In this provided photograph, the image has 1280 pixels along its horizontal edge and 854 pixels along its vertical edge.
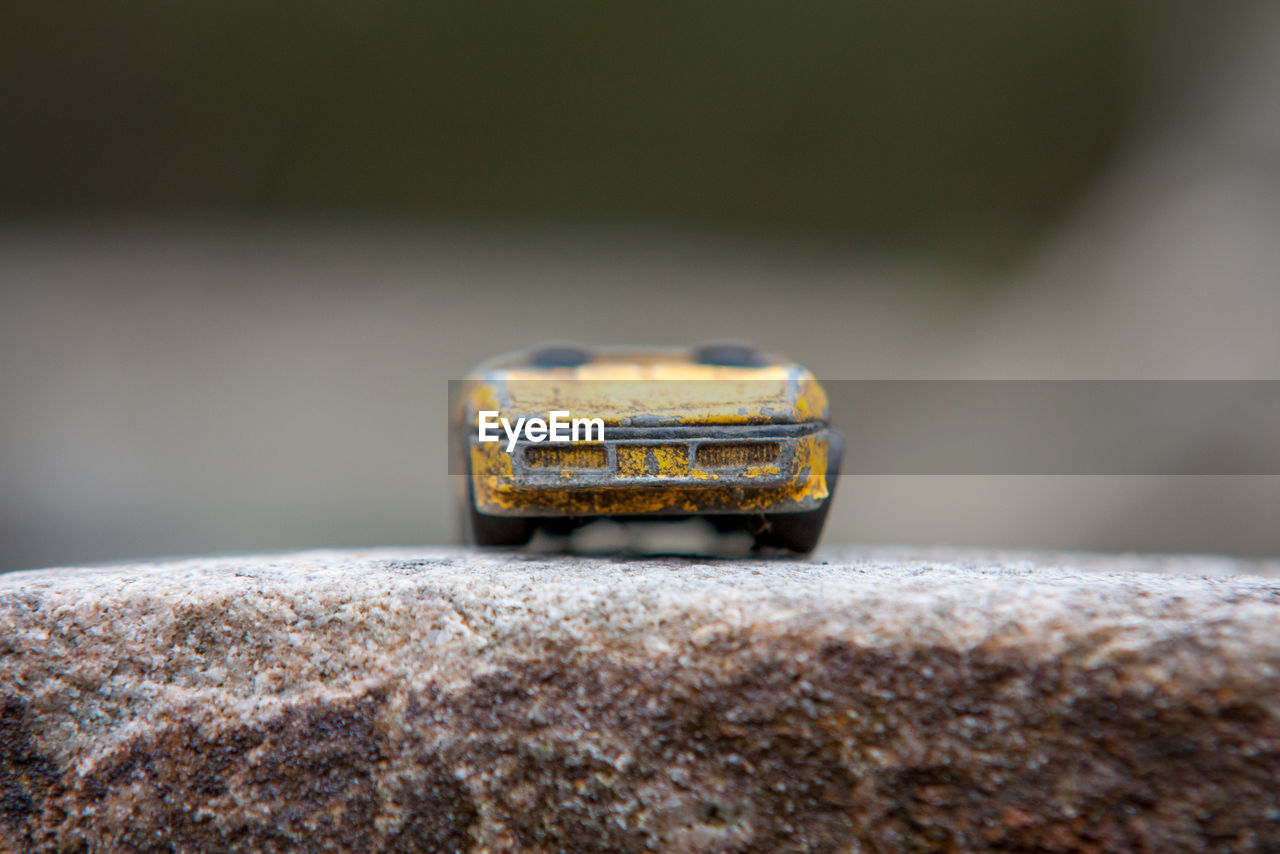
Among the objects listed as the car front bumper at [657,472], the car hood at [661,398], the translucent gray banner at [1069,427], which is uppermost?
the car hood at [661,398]

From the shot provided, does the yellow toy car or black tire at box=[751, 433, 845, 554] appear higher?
the yellow toy car

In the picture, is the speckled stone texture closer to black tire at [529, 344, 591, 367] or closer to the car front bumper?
the car front bumper

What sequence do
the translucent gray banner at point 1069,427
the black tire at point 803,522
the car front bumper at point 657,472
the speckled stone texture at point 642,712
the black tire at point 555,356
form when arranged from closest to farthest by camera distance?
the speckled stone texture at point 642,712 → the car front bumper at point 657,472 → the black tire at point 803,522 → the black tire at point 555,356 → the translucent gray banner at point 1069,427

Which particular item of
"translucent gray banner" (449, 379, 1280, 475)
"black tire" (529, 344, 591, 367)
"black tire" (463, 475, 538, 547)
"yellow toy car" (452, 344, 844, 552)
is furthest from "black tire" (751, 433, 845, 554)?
"translucent gray banner" (449, 379, 1280, 475)

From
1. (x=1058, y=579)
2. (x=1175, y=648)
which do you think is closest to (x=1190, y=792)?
(x=1175, y=648)

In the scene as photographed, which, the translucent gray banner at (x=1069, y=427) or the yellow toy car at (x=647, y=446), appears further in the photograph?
the translucent gray banner at (x=1069, y=427)

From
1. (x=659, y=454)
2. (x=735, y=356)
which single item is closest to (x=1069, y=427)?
(x=735, y=356)

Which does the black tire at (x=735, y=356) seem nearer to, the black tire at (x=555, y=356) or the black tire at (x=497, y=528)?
the black tire at (x=555, y=356)

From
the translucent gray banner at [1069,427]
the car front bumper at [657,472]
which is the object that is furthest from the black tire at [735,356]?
the translucent gray banner at [1069,427]
